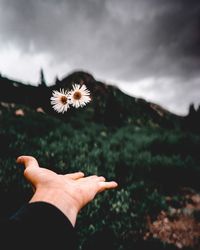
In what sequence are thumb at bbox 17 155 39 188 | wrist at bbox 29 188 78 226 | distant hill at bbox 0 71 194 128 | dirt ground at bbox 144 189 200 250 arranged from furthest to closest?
distant hill at bbox 0 71 194 128
dirt ground at bbox 144 189 200 250
thumb at bbox 17 155 39 188
wrist at bbox 29 188 78 226

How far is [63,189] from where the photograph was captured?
1404 mm

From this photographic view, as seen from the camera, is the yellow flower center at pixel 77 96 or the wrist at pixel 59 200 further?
the yellow flower center at pixel 77 96

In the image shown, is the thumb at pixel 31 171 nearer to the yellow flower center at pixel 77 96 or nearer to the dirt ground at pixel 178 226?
the yellow flower center at pixel 77 96

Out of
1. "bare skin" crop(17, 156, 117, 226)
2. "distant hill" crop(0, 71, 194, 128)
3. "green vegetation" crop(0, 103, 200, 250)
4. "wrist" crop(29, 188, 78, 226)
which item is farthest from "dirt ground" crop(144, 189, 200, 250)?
"distant hill" crop(0, 71, 194, 128)

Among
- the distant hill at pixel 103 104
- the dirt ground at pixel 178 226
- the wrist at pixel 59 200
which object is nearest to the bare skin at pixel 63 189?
the wrist at pixel 59 200

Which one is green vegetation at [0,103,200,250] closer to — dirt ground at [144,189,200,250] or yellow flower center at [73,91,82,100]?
dirt ground at [144,189,200,250]

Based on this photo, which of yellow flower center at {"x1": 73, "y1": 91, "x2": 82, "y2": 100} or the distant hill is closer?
yellow flower center at {"x1": 73, "y1": 91, "x2": 82, "y2": 100}

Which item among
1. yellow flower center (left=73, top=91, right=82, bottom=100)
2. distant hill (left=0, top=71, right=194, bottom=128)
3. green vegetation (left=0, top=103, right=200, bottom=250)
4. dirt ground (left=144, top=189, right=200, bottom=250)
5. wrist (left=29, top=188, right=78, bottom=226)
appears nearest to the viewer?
wrist (left=29, top=188, right=78, bottom=226)

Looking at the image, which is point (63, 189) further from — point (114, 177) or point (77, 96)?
point (114, 177)

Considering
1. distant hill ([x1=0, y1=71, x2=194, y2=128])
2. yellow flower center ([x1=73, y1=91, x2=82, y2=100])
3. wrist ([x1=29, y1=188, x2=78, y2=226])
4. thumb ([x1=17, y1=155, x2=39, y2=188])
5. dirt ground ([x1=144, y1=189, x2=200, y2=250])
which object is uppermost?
distant hill ([x1=0, y1=71, x2=194, y2=128])

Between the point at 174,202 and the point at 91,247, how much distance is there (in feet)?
9.95

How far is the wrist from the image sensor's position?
1214 millimetres

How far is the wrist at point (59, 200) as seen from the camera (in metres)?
1.21

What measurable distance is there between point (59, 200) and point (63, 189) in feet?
0.50
